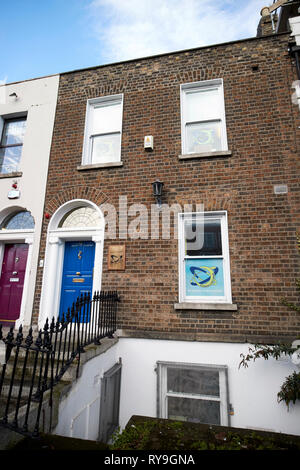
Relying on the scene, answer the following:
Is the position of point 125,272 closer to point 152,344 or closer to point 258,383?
point 152,344

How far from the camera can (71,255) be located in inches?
248

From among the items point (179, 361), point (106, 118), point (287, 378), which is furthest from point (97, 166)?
point (287, 378)

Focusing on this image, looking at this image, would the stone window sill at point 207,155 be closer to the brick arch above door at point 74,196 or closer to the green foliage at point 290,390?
the brick arch above door at point 74,196

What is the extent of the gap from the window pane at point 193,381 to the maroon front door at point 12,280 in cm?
390

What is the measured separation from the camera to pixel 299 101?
5.72 meters

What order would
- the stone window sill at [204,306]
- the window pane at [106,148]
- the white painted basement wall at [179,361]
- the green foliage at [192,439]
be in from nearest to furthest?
the green foliage at [192,439]
the white painted basement wall at [179,361]
the stone window sill at [204,306]
the window pane at [106,148]

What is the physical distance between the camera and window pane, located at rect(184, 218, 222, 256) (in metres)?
5.52

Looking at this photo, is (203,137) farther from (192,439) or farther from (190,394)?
(192,439)

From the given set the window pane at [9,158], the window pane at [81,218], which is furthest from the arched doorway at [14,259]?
the window pane at [9,158]

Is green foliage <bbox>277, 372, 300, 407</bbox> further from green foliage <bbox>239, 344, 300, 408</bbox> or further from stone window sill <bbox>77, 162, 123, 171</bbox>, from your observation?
stone window sill <bbox>77, 162, 123, 171</bbox>

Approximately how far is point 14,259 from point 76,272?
182cm

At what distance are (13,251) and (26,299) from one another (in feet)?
4.90

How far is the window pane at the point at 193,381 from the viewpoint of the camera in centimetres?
472
